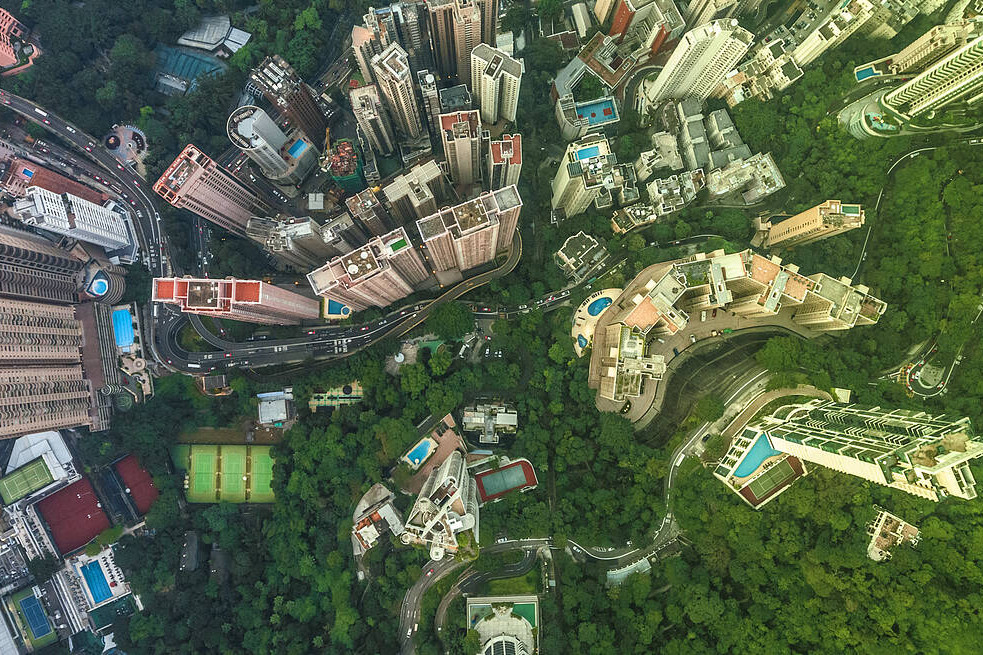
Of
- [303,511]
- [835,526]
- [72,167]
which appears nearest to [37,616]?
[303,511]

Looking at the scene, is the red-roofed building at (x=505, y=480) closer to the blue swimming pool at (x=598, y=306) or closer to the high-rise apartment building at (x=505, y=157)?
the blue swimming pool at (x=598, y=306)

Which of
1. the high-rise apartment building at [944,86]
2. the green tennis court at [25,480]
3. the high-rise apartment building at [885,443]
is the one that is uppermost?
the high-rise apartment building at [944,86]

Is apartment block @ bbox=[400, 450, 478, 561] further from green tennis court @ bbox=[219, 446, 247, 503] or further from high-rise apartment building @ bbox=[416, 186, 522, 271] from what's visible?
green tennis court @ bbox=[219, 446, 247, 503]

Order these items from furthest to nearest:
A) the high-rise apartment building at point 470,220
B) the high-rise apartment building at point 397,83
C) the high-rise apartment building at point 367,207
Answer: the high-rise apartment building at point 367,207 < the high-rise apartment building at point 397,83 < the high-rise apartment building at point 470,220

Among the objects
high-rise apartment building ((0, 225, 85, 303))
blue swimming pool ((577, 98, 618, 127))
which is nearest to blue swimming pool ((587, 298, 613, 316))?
blue swimming pool ((577, 98, 618, 127))

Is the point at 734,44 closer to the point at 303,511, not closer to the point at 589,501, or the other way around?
the point at 589,501

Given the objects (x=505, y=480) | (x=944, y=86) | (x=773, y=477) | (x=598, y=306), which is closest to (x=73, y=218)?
(x=505, y=480)

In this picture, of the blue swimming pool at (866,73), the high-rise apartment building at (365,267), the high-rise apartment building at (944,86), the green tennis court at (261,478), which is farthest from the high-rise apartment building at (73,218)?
the high-rise apartment building at (944,86)

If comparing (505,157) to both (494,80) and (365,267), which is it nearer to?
(494,80)
